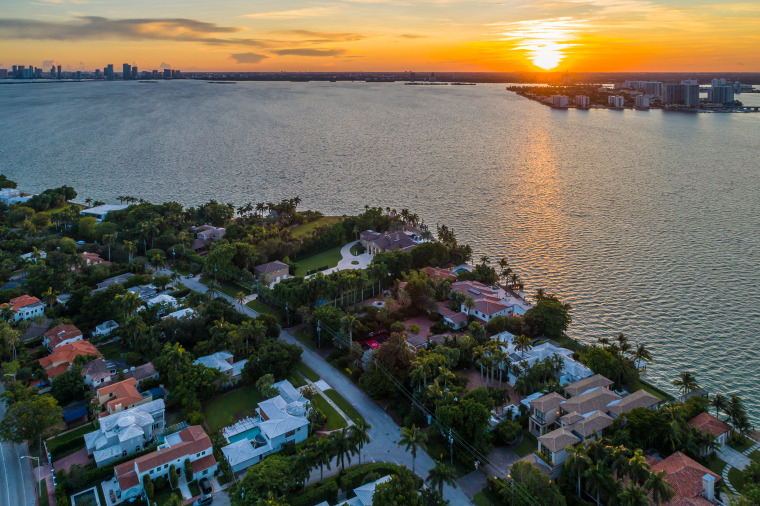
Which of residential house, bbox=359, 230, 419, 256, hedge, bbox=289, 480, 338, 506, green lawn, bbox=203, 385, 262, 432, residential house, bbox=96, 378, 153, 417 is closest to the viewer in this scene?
hedge, bbox=289, 480, 338, 506

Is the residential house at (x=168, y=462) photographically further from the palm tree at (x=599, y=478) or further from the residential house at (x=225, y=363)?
the palm tree at (x=599, y=478)

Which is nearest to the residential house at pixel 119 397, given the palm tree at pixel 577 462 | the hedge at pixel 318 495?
the hedge at pixel 318 495

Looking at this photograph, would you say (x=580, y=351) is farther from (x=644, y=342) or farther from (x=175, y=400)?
(x=175, y=400)

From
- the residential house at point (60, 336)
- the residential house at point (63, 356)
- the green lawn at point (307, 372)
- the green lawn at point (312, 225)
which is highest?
the green lawn at point (312, 225)

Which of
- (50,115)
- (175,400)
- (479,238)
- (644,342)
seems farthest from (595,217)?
(50,115)

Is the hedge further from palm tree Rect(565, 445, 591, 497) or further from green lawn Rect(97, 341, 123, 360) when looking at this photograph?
green lawn Rect(97, 341, 123, 360)

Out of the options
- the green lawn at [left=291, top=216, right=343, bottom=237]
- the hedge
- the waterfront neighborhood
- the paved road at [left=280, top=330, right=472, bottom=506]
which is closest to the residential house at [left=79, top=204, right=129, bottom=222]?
the waterfront neighborhood

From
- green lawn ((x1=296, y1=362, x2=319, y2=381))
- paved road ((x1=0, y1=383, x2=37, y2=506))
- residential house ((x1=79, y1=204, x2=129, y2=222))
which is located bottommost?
paved road ((x1=0, y1=383, x2=37, y2=506))
